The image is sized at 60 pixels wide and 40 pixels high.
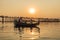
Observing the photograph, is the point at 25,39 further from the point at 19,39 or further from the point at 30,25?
the point at 30,25

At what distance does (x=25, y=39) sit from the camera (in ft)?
58.9

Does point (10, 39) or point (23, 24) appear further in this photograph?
point (23, 24)

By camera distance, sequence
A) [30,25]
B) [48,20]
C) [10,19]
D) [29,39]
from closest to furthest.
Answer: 1. [29,39]
2. [30,25]
3. [10,19]
4. [48,20]

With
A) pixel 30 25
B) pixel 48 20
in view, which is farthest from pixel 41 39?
pixel 48 20

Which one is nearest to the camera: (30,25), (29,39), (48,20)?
(29,39)

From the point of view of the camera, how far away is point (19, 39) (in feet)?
59.1

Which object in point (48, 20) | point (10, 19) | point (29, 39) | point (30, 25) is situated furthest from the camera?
point (48, 20)

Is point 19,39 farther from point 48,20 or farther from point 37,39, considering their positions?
point 48,20

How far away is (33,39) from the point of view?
18047 mm

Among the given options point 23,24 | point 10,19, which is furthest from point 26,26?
point 10,19

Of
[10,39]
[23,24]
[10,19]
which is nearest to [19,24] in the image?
[23,24]

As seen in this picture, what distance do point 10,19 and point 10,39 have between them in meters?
58.8

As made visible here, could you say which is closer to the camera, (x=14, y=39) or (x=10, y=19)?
(x=14, y=39)

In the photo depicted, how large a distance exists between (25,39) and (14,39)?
925mm
